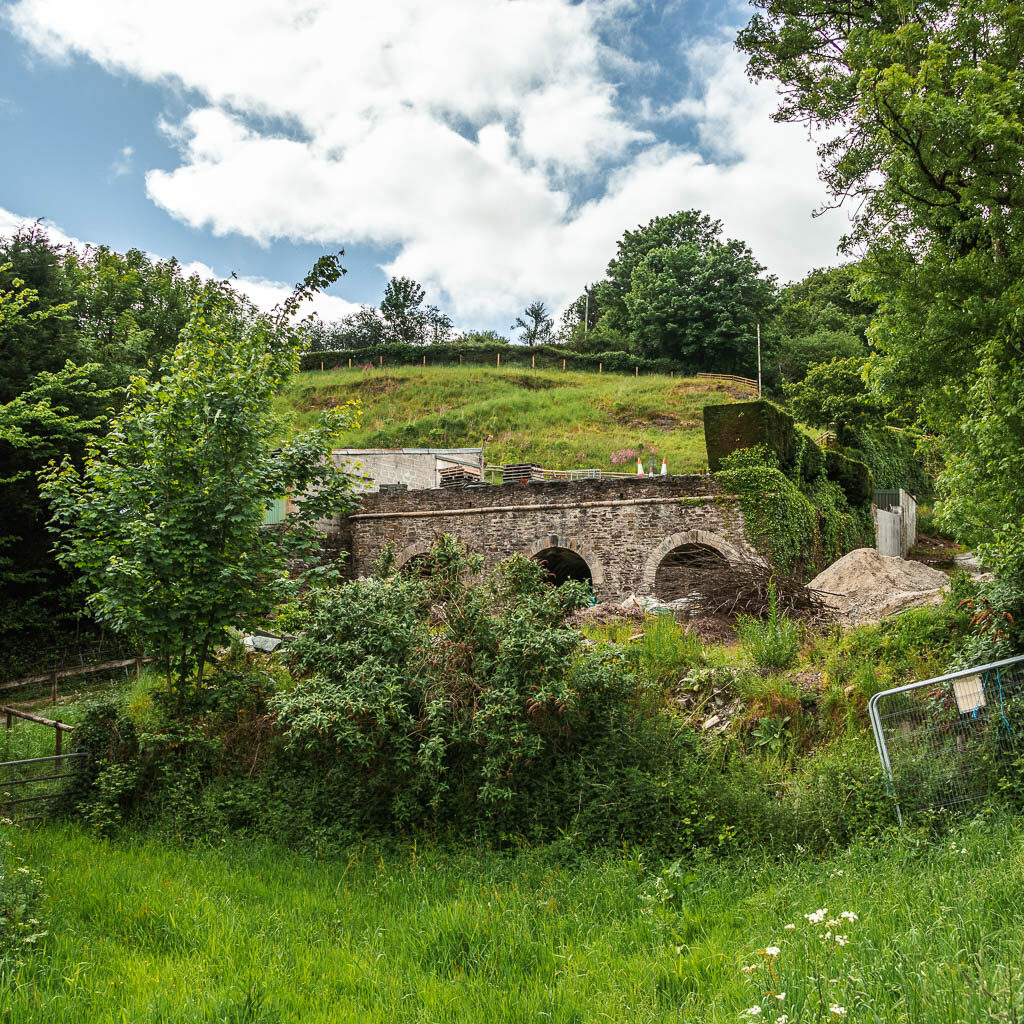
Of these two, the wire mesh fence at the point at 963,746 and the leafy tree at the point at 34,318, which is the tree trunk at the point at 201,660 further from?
the leafy tree at the point at 34,318

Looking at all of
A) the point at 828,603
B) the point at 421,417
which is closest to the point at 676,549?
the point at 828,603

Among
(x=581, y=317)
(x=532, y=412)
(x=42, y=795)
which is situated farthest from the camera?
(x=581, y=317)

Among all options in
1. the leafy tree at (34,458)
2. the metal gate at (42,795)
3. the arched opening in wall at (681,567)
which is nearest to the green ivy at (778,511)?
the arched opening in wall at (681,567)

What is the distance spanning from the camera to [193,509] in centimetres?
686

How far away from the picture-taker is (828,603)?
1065 cm

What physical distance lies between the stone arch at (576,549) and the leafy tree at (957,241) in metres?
8.93

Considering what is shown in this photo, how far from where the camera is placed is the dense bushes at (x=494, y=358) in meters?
44.9

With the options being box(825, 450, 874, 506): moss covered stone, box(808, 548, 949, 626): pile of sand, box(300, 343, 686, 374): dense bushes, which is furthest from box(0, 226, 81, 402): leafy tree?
box(300, 343, 686, 374): dense bushes

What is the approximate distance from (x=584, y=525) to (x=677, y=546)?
2.23 meters

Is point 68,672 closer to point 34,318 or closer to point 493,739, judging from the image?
point 34,318

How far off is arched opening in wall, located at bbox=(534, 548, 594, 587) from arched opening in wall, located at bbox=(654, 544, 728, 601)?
191cm

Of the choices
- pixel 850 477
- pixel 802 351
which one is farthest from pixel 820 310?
pixel 850 477

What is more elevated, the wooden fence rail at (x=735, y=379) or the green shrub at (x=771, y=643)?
the wooden fence rail at (x=735, y=379)

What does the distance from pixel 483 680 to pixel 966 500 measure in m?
4.64
